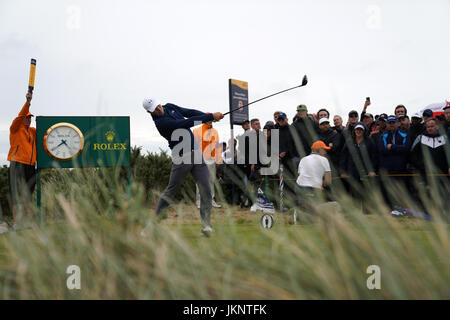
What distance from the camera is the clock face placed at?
8977 mm

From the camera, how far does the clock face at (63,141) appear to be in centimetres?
898

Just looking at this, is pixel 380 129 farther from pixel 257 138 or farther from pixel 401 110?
pixel 257 138

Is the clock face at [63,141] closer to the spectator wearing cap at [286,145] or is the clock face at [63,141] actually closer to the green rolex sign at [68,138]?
the green rolex sign at [68,138]

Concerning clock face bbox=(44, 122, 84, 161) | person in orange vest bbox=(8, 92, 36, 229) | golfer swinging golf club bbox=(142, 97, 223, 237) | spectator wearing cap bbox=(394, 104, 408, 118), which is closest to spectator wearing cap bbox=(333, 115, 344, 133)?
spectator wearing cap bbox=(394, 104, 408, 118)

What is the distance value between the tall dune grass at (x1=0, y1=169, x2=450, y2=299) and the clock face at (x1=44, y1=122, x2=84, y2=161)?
649cm

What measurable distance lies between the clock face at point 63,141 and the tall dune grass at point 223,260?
6489 mm

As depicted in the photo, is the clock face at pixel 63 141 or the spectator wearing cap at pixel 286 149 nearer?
the clock face at pixel 63 141

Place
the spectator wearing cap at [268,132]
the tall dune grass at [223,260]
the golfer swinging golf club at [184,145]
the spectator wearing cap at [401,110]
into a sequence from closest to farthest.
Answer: the tall dune grass at [223,260] → the golfer swinging golf club at [184,145] → the spectator wearing cap at [401,110] → the spectator wearing cap at [268,132]

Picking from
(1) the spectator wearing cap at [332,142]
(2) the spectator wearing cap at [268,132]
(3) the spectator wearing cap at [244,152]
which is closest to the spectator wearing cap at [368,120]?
(1) the spectator wearing cap at [332,142]

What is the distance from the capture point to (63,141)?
9117 mm

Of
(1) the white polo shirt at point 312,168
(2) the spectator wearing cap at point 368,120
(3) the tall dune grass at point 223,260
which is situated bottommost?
(3) the tall dune grass at point 223,260

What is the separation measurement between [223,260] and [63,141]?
7.47 metres

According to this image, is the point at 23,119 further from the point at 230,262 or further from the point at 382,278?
the point at 382,278
